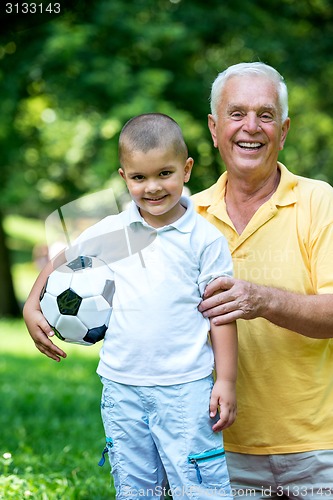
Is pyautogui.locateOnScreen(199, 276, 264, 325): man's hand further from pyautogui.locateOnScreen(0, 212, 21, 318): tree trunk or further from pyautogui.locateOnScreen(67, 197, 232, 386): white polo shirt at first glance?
pyautogui.locateOnScreen(0, 212, 21, 318): tree trunk

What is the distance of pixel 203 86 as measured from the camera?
1060 cm

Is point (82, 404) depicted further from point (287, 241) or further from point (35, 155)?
point (35, 155)

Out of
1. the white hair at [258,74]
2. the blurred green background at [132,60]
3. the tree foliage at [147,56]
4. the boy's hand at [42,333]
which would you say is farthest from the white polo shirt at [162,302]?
the tree foliage at [147,56]

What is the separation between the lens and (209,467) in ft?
9.36

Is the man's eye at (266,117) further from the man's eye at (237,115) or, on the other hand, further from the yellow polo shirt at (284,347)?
the yellow polo shirt at (284,347)

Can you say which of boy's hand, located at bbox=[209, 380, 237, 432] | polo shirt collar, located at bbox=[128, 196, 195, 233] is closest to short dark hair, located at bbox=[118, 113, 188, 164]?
polo shirt collar, located at bbox=[128, 196, 195, 233]

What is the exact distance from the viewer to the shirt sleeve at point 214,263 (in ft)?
9.53

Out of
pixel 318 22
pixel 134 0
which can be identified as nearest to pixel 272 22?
pixel 318 22

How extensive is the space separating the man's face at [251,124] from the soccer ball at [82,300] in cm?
80

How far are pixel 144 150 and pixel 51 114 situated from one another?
12005 millimetres

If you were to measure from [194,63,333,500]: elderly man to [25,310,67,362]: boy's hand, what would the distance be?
30.4 inches

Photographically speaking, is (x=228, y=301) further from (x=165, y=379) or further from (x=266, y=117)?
(x=266, y=117)

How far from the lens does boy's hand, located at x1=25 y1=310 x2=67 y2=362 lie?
306 cm

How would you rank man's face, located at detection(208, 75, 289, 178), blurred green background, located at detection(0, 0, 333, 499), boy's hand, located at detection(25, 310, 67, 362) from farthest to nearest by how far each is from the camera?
blurred green background, located at detection(0, 0, 333, 499), man's face, located at detection(208, 75, 289, 178), boy's hand, located at detection(25, 310, 67, 362)
